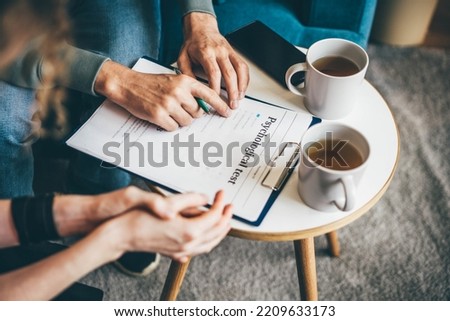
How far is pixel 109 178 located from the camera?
1138 mm

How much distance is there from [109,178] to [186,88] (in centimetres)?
42

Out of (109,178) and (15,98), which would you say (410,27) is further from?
(15,98)

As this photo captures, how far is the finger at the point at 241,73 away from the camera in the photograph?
0.86 meters

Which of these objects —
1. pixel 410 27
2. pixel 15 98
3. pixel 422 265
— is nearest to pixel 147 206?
pixel 15 98

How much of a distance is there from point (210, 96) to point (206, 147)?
9 cm

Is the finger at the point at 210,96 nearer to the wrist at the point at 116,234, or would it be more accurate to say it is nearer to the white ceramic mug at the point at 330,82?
the white ceramic mug at the point at 330,82

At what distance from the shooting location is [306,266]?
0.89 meters

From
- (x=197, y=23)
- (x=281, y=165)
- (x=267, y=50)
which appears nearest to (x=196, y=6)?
(x=197, y=23)

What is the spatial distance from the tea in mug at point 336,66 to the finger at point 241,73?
12 cm

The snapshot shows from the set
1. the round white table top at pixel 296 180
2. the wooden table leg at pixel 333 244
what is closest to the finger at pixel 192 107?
the round white table top at pixel 296 180

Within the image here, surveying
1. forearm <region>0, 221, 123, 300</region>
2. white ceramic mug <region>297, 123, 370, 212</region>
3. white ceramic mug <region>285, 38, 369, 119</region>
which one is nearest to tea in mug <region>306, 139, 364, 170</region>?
white ceramic mug <region>297, 123, 370, 212</region>

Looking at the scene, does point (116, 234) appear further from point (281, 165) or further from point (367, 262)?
point (367, 262)

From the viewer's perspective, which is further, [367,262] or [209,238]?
[367,262]

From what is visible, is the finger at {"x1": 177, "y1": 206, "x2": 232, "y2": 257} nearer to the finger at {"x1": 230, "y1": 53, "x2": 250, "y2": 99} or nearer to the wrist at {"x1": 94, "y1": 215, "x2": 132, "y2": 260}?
the wrist at {"x1": 94, "y1": 215, "x2": 132, "y2": 260}
